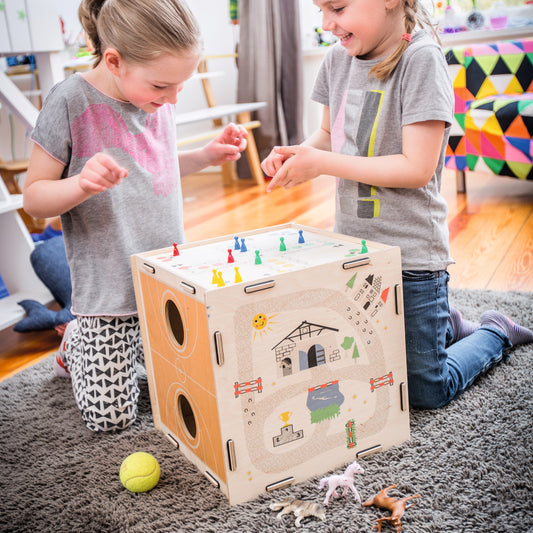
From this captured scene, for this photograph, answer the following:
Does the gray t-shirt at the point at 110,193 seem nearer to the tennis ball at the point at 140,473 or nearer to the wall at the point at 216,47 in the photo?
the tennis ball at the point at 140,473

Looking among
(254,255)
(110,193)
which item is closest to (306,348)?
(254,255)

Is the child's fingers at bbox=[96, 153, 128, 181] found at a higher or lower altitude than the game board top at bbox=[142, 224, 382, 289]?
higher

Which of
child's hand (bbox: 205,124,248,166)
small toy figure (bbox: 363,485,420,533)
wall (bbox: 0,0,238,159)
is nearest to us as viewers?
small toy figure (bbox: 363,485,420,533)

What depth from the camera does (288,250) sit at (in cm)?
96

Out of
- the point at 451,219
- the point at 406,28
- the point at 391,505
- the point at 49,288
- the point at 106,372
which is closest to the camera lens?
the point at 391,505

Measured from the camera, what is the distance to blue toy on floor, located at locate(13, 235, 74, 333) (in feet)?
5.12

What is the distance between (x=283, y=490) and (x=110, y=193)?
23.9 inches

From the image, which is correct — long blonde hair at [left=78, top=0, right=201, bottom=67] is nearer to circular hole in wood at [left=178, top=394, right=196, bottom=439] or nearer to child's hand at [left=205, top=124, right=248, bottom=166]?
child's hand at [left=205, top=124, right=248, bottom=166]

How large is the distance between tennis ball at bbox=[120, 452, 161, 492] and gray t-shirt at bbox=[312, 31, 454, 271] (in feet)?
1.72

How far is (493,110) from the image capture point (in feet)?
7.66

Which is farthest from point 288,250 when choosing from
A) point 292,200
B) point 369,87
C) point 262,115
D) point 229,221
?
point 262,115

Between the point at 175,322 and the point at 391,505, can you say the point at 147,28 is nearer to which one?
the point at 175,322

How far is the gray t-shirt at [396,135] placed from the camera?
3.12 ft

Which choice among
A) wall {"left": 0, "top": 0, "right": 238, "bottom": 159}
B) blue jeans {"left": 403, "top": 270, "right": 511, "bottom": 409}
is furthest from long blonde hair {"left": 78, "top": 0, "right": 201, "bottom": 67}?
wall {"left": 0, "top": 0, "right": 238, "bottom": 159}
